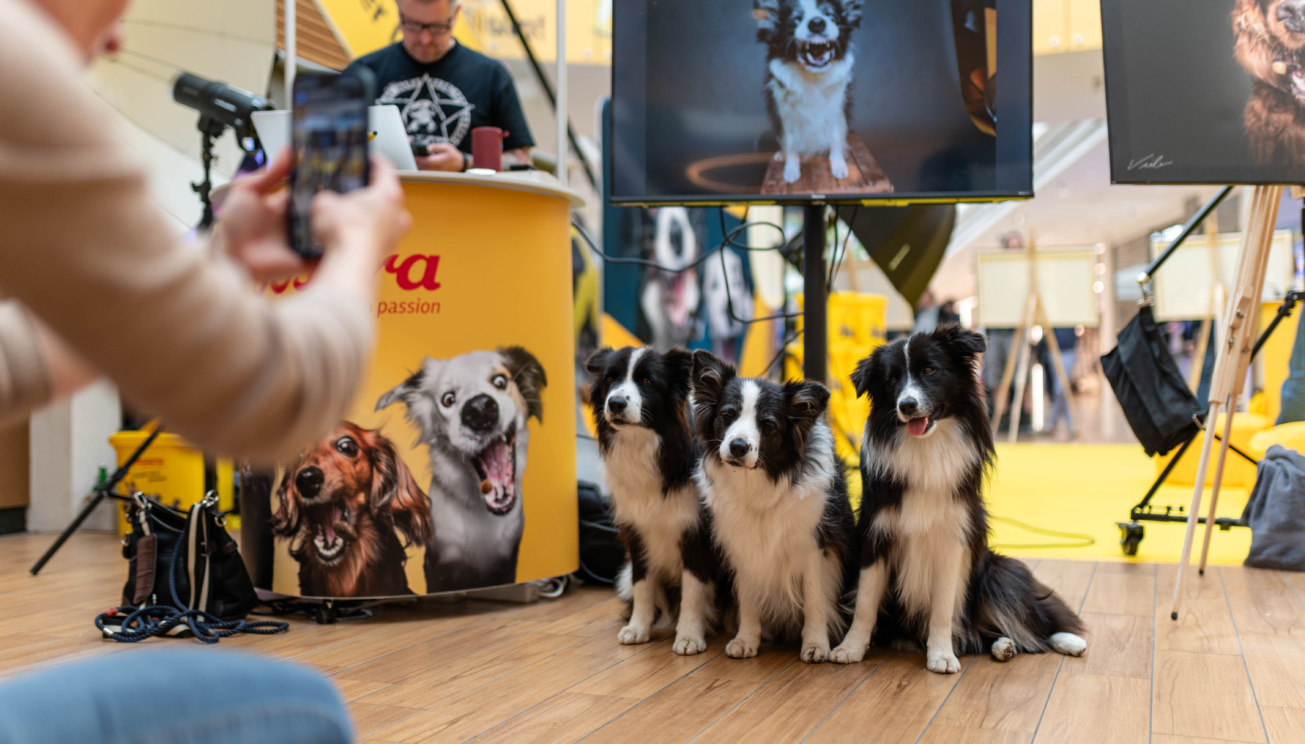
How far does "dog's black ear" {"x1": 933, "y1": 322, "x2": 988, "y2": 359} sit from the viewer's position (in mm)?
2369

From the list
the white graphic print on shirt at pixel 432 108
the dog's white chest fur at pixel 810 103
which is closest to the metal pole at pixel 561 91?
the white graphic print on shirt at pixel 432 108

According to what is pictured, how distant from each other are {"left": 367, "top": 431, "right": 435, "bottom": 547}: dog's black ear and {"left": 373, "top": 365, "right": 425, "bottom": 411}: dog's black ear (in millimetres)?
93

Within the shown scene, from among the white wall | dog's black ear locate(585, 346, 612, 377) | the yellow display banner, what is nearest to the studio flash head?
dog's black ear locate(585, 346, 612, 377)

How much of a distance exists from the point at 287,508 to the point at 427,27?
5.56 ft

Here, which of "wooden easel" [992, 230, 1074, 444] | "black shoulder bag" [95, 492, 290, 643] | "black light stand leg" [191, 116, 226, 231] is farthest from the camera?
"wooden easel" [992, 230, 1074, 444]

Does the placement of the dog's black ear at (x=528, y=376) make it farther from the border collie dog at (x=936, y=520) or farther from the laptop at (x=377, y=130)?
the border collie dog at (x=936, y=520)

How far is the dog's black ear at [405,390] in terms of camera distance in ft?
9.27

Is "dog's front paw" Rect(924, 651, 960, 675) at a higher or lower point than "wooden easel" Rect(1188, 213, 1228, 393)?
lower

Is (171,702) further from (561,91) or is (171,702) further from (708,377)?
(561,91)

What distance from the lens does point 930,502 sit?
7.86 feet

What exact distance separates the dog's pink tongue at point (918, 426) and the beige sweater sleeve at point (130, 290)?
1951 millimetres

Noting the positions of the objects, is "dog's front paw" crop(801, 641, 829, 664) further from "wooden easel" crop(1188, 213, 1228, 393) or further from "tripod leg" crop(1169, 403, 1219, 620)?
"wooden easel" crop(1188, 213, 1228, 393)

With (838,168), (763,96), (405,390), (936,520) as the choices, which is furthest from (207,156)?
(936,520)

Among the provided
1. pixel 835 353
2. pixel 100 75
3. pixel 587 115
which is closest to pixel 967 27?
pixel 100 75
